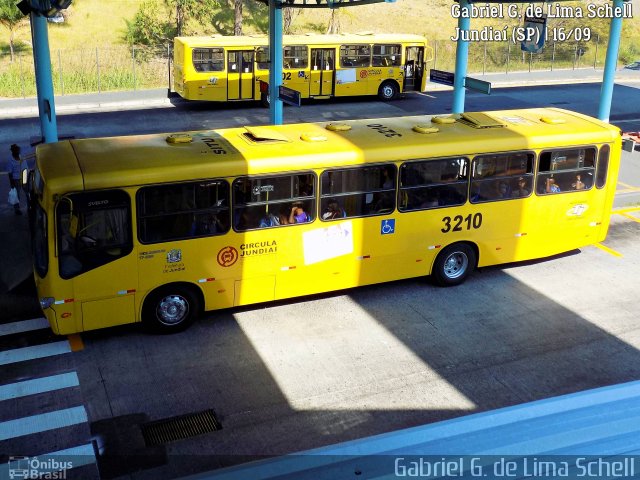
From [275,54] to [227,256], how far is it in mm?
7421

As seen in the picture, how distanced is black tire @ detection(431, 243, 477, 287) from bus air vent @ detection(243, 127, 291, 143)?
3.55 metres

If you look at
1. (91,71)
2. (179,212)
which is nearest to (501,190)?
(179,212)

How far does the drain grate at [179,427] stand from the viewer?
387 inches

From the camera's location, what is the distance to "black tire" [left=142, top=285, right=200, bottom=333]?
12.2 m

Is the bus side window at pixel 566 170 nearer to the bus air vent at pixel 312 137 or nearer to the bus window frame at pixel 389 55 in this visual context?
the bus air vent at pixel 312 137

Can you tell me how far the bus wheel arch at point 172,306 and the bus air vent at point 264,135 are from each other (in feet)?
8.69

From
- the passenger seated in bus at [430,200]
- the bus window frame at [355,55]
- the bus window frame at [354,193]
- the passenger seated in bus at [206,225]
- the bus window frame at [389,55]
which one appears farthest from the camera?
the bus window frame at [389,55]

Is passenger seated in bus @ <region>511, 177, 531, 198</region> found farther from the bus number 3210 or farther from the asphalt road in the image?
the asphalt road

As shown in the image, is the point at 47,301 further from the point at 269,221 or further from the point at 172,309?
the point at 269,221

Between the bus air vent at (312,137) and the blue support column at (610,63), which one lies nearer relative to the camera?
the bus air vent at (312,137)

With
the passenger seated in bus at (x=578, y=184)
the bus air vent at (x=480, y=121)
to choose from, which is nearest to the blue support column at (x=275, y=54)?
the bus air vent at (x=480, y=121)

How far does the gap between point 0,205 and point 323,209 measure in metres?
9.66

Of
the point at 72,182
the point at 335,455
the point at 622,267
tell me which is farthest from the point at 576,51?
the point at 335,455

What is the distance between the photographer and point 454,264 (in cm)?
1452
